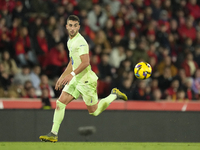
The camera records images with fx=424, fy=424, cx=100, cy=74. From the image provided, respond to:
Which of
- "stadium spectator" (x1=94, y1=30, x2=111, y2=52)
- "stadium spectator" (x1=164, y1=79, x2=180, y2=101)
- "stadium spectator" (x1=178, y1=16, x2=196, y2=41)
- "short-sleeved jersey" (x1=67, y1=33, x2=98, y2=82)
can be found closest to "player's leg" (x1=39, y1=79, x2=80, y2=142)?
"short-sleeved jersey" (x1=67, y1=33, x2=98, y2=82)

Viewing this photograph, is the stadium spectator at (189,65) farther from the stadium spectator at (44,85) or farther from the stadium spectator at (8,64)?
the stadium spectator at (8,64)

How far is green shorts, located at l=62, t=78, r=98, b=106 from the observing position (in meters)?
7.11

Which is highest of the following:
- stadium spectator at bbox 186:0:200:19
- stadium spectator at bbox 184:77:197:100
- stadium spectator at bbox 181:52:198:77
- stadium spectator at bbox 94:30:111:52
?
stadium spectator at bbox 186:0:200:19

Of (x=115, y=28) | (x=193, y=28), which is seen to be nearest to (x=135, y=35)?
(x=115, y=28)

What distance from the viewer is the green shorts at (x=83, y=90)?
711 centimetres

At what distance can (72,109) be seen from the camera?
32.5 feet

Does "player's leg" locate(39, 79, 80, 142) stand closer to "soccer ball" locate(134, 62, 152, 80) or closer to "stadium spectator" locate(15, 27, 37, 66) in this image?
"soccer ball" locate(134, 62, 152, 80)

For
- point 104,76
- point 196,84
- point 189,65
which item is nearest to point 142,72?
point 104,76

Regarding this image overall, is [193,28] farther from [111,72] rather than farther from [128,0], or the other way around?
[111,72]

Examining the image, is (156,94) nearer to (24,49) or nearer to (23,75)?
(23,75)

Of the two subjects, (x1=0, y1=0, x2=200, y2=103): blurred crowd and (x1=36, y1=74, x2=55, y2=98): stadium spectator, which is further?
(x1=0, y1=0, x2=200, y2=103): blurred crowd

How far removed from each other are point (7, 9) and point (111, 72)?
3445mm

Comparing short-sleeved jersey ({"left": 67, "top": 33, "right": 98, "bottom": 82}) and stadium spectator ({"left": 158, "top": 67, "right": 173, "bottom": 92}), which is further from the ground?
short-sleeved jersey ({"left": 67, "top": 33, "right": 98, "bottom": 82})

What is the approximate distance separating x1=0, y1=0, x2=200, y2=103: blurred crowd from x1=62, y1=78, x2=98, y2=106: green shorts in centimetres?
297
